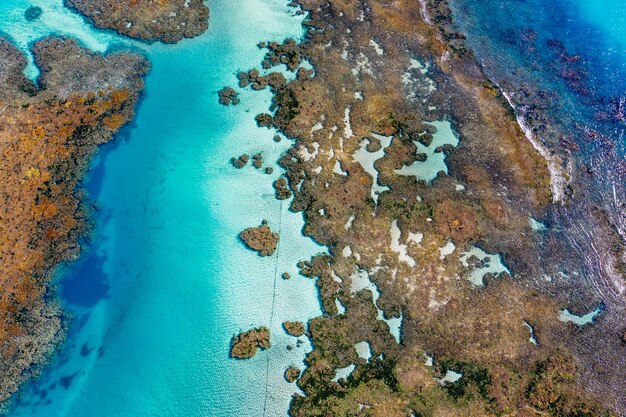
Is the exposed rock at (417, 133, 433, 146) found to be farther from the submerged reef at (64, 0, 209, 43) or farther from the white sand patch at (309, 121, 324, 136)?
the submerged reef at (64, 0, 209, 43)

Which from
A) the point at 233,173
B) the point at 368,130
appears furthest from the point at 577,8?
the point at 233,173

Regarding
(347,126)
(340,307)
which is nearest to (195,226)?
(340,307)

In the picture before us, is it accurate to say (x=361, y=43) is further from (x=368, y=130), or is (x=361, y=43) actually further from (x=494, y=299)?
(x=494, y=299)

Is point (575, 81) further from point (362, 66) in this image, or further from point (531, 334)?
point (531, 334)

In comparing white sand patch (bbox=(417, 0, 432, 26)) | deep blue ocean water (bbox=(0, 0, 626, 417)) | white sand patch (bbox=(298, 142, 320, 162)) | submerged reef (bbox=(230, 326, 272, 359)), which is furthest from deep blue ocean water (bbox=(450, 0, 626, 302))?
submerged reef (bbox=(230, 326, 272, 359))

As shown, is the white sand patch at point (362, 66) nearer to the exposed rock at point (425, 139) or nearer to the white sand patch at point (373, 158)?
the white sand patch at point (373, 158)

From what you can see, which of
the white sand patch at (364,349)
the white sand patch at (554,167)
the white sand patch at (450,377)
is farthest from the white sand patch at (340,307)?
the white sand patch at (554,167)
